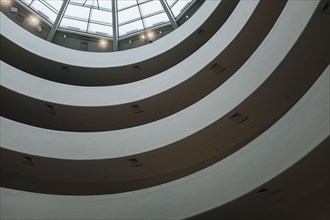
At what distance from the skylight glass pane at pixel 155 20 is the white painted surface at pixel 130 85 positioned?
20.0 ft

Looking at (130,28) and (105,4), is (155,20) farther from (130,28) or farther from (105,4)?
(105,4)

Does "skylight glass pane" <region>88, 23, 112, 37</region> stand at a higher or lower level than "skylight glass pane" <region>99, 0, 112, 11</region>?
lower

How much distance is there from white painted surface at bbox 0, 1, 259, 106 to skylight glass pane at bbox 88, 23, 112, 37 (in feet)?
18.6

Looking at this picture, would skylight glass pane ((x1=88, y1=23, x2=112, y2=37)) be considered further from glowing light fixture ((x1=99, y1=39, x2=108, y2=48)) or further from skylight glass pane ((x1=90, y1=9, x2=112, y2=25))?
glowing light fixture ((x1=99, y1=39, x2=108, y2=48))

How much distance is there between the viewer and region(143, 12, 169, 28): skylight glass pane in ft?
68.9

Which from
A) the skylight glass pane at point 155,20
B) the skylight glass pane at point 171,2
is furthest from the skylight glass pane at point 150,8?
the skylight glass pane at point 171,2

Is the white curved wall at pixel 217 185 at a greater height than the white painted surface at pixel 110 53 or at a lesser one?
lesser

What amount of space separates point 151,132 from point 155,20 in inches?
392

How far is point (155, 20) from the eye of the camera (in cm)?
2116

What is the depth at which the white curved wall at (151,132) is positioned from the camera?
39.4ft

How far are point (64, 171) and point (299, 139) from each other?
9375 millimetres

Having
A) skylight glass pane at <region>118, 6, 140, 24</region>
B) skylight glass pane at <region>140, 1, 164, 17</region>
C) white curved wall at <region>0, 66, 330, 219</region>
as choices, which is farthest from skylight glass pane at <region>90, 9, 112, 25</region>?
white curved wall at <region>0, 66, 330, 219</region>

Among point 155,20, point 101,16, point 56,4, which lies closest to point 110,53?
point 101,16

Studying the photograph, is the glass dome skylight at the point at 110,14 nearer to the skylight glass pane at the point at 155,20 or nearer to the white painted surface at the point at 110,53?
the skylight glass pane at the point at 155,20
